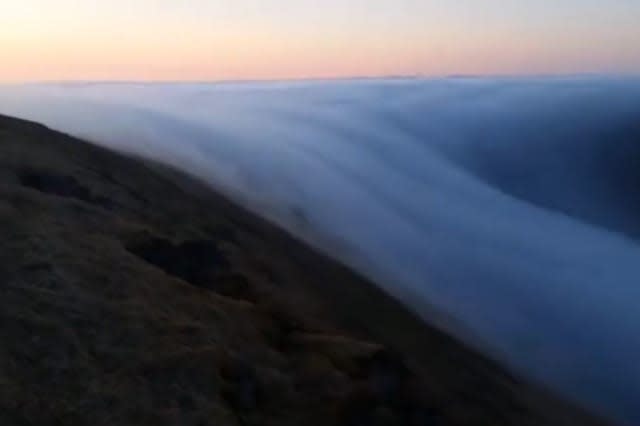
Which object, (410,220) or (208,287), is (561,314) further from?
(208,287)

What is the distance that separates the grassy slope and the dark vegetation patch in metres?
0.03

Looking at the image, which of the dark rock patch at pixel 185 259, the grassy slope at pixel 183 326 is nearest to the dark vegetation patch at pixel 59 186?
the grassy slope at pixel 183 326

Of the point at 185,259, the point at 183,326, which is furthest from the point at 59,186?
the point at 183,326

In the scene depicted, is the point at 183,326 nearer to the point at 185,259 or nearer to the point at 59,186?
the point at 185,259

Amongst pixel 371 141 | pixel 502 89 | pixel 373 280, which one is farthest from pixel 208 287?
pixel 502 89

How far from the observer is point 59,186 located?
13523 mm

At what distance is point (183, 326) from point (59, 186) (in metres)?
4.49

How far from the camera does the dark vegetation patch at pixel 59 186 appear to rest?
13.2 meters

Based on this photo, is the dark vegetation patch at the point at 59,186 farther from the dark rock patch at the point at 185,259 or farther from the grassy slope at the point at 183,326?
the dark rock patch at the point at 185,259

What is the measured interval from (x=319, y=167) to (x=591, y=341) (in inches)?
448

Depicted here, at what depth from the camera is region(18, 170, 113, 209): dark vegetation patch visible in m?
13.2

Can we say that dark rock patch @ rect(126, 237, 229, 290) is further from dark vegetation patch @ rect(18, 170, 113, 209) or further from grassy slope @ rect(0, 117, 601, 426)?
dark vegetation patch @ rect(18, 170, 113, 209)

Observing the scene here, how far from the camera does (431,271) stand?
22500mm

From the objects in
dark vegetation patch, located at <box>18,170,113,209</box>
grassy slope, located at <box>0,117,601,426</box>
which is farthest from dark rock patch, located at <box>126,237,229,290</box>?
dark vegetation patch, located at <box>18,170,113,209</box>
